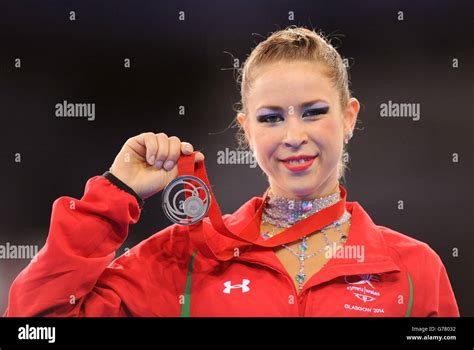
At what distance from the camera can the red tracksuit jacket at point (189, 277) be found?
146 centimetres

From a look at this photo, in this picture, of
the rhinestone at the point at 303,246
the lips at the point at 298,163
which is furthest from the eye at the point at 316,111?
the rhinestone at the point at 303,246

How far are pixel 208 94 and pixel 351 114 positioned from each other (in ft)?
1.36

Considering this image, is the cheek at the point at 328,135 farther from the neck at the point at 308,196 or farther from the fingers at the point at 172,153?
the fingers at the point at 172,153

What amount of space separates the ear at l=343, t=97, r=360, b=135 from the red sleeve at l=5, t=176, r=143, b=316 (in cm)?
60

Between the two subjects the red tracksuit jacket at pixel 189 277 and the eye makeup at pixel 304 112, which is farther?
the eye makeup at pixel 304 112

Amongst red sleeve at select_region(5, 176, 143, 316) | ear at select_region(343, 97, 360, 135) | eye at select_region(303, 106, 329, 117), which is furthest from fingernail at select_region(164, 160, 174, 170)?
ear at select_region(343, 97, 360, 135)

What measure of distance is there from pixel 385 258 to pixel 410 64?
0.59 m

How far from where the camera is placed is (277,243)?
1581 mm

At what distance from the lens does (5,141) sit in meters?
1.79

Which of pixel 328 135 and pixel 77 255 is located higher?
pixel 328 135

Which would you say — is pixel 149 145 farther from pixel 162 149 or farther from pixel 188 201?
pixel 188 201

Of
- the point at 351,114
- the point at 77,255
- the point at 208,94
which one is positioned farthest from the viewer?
the point at 208,94

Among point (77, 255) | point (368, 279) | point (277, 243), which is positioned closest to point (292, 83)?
point (277, 243)

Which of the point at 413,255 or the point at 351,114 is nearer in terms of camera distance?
the point at 413,255
